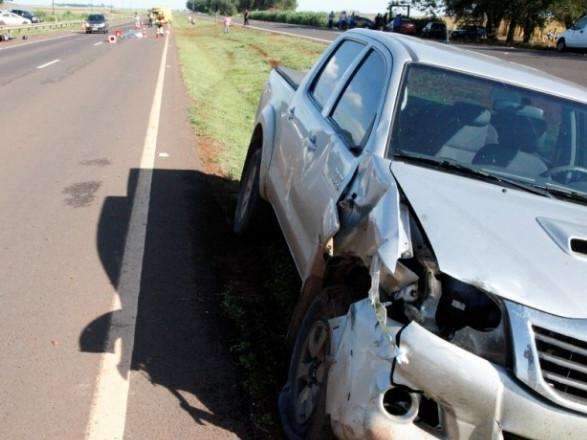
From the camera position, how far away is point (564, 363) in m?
2.53

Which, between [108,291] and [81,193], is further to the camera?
[81,193]

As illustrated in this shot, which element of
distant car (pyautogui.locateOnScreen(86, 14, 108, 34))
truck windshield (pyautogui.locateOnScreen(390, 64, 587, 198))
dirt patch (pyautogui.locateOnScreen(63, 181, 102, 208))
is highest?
truck windshield (pyautogui.locateOnScreen(390, 64, 587, 198))

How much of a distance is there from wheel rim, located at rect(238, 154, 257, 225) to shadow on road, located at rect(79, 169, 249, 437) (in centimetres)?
32

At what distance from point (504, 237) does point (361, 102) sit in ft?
5.54

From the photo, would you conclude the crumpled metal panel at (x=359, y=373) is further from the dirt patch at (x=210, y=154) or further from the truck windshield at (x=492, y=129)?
the dirt patch at (x=210, y=154)

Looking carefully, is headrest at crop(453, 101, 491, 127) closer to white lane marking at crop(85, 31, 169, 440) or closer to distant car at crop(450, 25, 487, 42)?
white lane marking at crop(85, 31, 169, 440)

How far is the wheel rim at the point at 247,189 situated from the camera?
243 inches

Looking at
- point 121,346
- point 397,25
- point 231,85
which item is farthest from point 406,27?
point 121,346

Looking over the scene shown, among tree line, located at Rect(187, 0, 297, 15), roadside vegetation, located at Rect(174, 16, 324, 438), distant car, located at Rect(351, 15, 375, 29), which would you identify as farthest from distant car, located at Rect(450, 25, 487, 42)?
tree line, located at Rect(187, 0, 297, 15)

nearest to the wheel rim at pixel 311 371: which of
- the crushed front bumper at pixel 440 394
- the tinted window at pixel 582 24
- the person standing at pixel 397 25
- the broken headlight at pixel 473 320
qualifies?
the crushed front bumper at pixel 440 394

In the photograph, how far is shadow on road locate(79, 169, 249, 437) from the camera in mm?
3920

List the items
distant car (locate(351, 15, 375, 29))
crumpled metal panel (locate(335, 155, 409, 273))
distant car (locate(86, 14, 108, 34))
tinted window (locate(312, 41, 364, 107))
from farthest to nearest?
distant car (locate(351, 15, 375, 29)) → distant car (locate(86, 14, 108, 34)) → tinted window (locate(312, 41, 364, 107)) → crumpled metal panel (locate(335, 155, 409, 273))

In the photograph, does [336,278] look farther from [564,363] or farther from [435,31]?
[435,31]

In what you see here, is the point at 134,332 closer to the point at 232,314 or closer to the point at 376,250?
the point at 232,314
